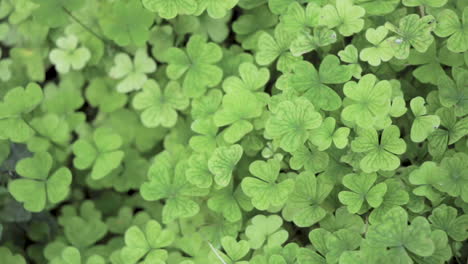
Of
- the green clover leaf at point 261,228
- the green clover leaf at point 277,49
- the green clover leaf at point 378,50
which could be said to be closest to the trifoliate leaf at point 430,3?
the green clover leaf at point 378,50

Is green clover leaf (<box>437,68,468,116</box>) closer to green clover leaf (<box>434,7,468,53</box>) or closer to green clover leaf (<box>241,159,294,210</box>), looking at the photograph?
green clover leaf (<box>434,7,468,53</box>)

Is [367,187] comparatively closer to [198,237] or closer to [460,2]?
[198,237]

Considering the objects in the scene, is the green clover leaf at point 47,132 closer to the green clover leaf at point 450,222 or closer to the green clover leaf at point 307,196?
the green clover leaf at point 307,196

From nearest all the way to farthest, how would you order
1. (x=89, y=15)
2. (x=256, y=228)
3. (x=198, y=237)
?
(x=256, y=228)
(x=198, y=237)
(x=89, y=15)

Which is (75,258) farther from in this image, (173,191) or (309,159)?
(309,159)

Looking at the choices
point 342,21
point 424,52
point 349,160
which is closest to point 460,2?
point 424,52

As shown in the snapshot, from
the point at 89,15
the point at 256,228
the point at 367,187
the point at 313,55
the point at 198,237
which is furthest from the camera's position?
the point at 89,15

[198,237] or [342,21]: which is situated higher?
[342,21]

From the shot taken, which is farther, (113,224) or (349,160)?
(113,224)
